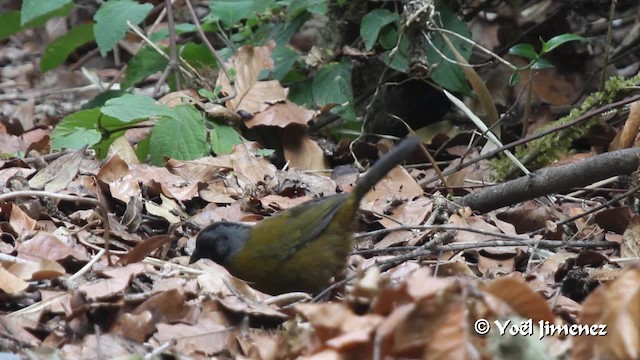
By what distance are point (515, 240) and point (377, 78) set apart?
2392 mm

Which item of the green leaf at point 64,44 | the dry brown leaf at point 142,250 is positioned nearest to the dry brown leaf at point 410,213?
the dry brown leaf at point 142,250

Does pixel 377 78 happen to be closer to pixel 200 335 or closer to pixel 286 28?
pixel 286 28

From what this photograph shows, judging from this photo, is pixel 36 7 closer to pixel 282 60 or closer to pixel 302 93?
pixel 282 60

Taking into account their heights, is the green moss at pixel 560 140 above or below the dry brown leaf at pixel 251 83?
below

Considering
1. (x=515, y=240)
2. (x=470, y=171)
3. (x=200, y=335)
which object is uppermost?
(x=200, y=335)

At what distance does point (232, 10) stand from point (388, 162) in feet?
7.70

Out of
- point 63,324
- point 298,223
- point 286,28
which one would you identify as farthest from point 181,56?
point 63,324

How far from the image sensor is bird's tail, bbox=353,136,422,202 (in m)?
3.79

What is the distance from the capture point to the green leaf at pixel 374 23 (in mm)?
5535

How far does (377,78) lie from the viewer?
20.6 feet

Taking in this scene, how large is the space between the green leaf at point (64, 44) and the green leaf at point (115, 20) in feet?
3.33

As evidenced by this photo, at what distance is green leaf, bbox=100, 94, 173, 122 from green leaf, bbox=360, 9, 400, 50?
1293mm

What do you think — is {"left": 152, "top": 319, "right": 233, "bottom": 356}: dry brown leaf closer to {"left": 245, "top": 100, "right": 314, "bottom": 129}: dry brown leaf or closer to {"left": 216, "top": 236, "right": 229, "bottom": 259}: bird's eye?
{"left": 216, "top": 236, "right": 229, "bottom": 259}: bird's eye

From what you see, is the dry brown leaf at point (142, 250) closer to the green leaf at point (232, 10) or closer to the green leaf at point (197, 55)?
the green leaf at point (232, 10)
